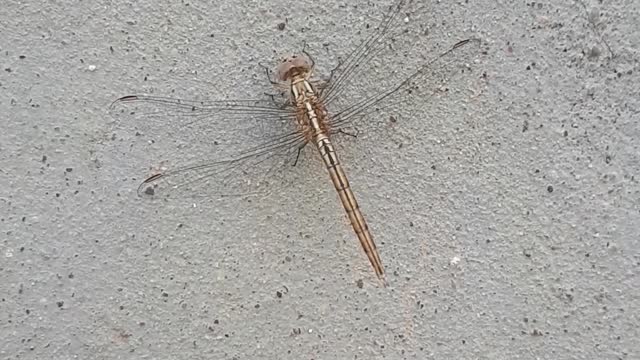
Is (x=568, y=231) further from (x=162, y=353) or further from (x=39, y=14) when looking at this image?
(x=39, y=14)

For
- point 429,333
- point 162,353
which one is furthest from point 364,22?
point 162,353

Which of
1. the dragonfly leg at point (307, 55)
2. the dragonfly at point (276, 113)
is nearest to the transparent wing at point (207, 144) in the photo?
the dragonfly at point (276, 113)

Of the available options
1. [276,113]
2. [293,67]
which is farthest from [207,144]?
[293,67]

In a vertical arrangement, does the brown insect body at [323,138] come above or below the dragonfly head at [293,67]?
below

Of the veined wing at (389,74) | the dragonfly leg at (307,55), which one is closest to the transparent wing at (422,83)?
the veined wing at (389,74)

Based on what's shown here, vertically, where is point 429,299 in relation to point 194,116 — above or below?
below

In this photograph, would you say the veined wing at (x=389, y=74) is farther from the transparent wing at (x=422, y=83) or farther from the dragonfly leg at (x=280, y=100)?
the dragonfly leg at (x=280, y=100)

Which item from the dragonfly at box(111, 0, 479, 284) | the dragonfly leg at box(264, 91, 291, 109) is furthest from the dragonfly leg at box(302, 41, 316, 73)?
the dragonfly leg at box(264, 91, 291, 109)
